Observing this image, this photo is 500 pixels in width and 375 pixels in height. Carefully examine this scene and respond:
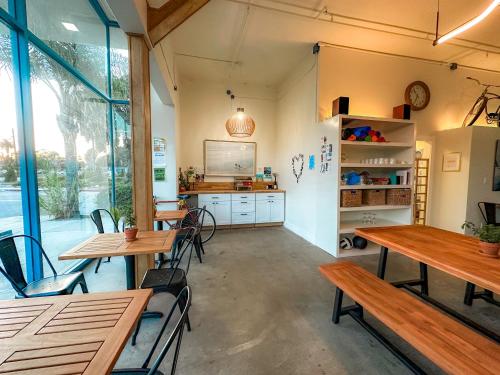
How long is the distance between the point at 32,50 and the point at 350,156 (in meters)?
4.25

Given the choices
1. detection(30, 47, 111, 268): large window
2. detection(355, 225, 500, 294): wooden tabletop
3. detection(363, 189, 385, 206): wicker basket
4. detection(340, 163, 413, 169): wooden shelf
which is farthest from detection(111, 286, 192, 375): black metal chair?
detection(363, 189, 385, 206): wicker basket

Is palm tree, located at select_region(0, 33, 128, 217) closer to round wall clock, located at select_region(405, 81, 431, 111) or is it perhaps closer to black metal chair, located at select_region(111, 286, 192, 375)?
black metal chair, located at select_region(111, 286, 192, 375)

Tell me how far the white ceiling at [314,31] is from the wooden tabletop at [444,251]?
2884mm

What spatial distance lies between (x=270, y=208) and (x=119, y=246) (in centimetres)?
371

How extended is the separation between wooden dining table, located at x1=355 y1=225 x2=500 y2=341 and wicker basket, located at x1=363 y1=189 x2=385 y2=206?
120 cm

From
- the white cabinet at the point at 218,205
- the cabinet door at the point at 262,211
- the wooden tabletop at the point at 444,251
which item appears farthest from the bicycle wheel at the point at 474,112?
the white cabinet at the point at 218,205

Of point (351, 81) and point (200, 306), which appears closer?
point (200, 306)

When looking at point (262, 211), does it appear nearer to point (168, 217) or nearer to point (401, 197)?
point (168, 217)

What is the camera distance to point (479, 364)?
1.01 m

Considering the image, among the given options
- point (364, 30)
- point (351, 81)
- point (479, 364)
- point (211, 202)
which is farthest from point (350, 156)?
point (479, 364)

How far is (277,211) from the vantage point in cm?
526

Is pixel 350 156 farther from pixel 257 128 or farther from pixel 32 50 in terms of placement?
pixel 32 50

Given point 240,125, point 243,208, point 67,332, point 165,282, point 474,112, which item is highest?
point 474,112

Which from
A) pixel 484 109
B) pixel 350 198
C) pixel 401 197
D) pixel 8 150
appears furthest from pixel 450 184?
pixel 8 150
